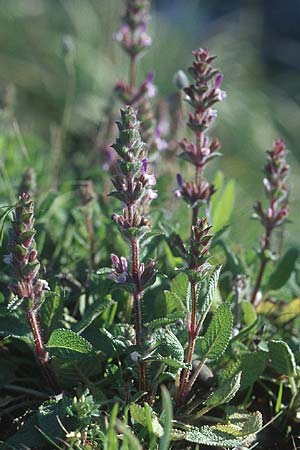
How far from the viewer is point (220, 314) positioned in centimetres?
201

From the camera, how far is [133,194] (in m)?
1.83

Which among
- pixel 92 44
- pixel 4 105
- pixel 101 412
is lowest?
pixel 101 412

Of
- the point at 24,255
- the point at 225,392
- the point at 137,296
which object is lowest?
the point at 225,392

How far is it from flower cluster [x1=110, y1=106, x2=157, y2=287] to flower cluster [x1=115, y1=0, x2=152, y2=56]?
1.40 meters

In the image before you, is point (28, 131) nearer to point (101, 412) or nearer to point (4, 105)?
point (4, 105)

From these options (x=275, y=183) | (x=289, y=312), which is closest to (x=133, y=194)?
(x=275, y=183)

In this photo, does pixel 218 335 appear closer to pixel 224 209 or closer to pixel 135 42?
pixel 224 209

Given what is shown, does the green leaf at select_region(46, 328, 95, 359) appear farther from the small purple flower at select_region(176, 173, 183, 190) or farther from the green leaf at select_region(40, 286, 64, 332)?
the small purple flower at select_region(176, 173, 183, 190)

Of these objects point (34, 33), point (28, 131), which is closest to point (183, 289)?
point (28, 131)

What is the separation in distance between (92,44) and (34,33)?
0.66 metres

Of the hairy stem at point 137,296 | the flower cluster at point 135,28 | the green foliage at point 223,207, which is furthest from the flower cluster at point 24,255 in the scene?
the flower cluster at point 135,28

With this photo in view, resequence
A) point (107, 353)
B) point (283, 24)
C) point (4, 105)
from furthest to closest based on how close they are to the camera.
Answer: point (283, 24)
point (4, 105)
point (107, 353)

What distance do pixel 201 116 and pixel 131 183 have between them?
0.50 m

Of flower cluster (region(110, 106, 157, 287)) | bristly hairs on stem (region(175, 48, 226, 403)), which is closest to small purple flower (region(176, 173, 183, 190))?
bristly hairs on stem (region(175, 48, 226, 403))
